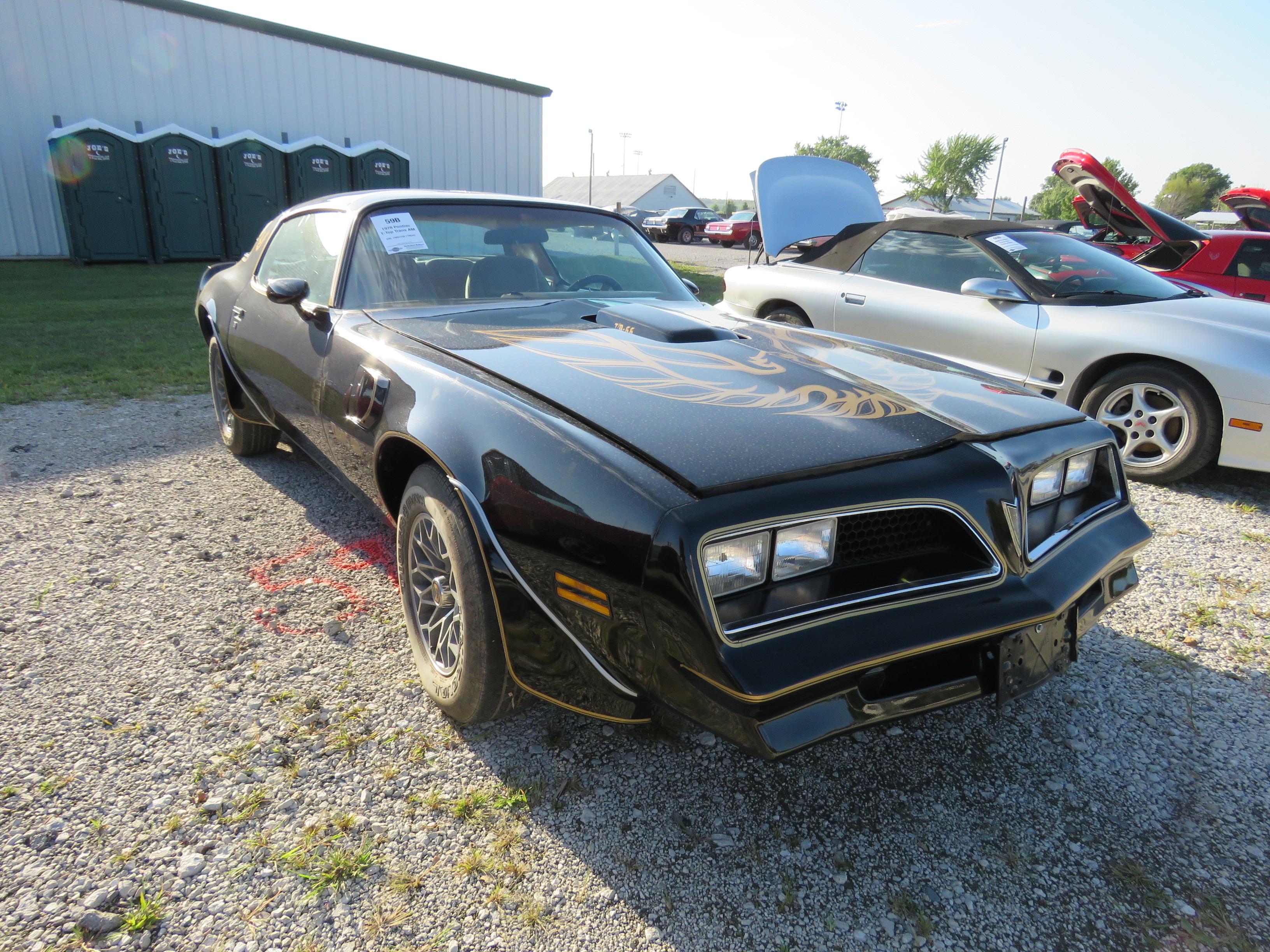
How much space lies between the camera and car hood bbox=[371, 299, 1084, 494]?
1.60 metres

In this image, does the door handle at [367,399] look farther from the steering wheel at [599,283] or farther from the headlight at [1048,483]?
the headlight at [1048,483]

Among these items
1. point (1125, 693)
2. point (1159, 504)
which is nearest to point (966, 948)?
point (1125, 693)

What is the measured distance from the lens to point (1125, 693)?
7.72ft

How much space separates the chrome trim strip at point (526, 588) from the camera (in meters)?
1.58

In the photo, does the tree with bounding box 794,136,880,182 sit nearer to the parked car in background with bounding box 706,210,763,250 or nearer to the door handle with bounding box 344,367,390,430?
the parked car in background with bounding box 706,210,763,250

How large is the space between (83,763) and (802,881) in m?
1.77

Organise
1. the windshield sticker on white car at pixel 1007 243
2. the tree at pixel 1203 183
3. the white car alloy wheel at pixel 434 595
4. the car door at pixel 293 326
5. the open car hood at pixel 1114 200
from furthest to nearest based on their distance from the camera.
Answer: the tree at pixel 1203 183, the open car hood at pixel 1114 200, the windshield sticker on white car at pixel 1007 243, the car door at pixel 293 326, the white car alloy wheel at pixel 434 595

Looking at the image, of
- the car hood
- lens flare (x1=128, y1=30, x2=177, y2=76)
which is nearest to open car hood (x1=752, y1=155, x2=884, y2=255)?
the car hood

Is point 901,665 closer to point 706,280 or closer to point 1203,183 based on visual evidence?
point 706,280

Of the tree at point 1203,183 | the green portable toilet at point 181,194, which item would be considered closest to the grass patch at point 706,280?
the green portable toilet at point 181,194

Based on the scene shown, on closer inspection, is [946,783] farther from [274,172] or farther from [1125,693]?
[274,172]

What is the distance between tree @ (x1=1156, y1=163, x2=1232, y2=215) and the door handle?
88.5 meters

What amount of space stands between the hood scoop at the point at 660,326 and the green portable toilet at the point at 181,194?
1482cm

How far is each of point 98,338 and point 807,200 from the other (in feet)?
22.3
